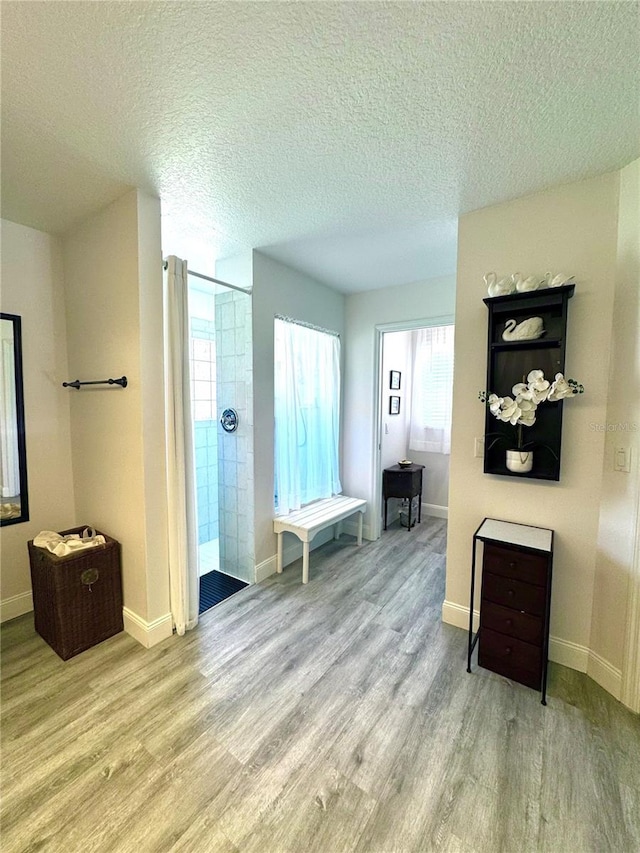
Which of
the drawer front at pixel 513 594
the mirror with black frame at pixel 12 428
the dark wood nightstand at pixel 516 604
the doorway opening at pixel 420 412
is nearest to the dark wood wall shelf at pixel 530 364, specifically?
the dark wood nightstand at pixel 516 604

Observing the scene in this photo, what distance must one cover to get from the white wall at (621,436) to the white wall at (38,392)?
3352 millimetres

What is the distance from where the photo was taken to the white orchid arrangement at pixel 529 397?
1716 mm

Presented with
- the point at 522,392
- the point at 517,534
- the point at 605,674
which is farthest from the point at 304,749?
the point at 522,392

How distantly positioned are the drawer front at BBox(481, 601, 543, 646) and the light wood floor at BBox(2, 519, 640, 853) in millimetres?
276

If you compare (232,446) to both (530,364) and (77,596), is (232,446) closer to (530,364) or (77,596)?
(77,596)

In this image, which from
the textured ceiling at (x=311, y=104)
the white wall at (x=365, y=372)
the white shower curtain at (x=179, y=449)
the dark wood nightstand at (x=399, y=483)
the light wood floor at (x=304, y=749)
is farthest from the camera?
the dark wood nightstand at (x=399, y=483)

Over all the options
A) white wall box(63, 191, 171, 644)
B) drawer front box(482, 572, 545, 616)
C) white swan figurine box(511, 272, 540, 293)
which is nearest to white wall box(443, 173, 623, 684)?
white swan figurine box(511, 272, 540, 293)

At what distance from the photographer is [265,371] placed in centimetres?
280

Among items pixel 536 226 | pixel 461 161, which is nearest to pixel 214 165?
pixel 461 161

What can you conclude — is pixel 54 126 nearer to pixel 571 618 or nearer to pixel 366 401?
pixel 366 401

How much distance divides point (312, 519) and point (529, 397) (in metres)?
1.87

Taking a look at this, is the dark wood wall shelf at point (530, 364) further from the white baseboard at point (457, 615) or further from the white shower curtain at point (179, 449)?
the white shower curtain at point (179, 449)

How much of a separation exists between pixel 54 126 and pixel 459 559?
Answer: 2.98m

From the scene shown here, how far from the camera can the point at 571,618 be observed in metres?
1.89
